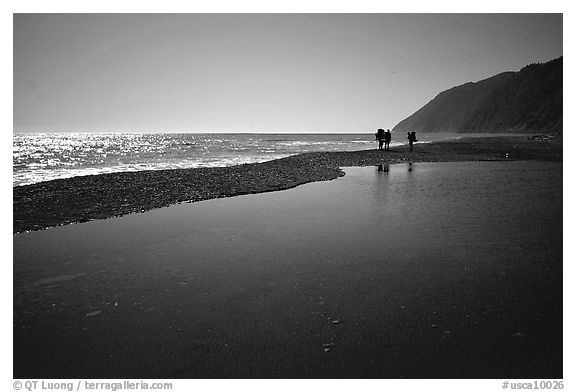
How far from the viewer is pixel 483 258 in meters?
7.08

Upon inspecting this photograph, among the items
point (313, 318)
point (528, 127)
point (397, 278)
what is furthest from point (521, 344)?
point (528, 127)

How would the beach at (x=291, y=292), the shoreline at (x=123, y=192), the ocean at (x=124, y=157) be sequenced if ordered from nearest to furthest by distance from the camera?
1. the beach at (x=291, y=292)
2. the shoreline at (x=123, y=192)
3. the ocean at (x=124, y=157)

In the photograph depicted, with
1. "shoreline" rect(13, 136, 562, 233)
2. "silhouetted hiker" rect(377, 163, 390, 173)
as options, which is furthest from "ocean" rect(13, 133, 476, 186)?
"silhouetted hiker" rect(377, 163, 390, 173)

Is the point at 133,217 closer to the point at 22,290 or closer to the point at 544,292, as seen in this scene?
the point at 22,290

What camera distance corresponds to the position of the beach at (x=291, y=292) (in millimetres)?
4035

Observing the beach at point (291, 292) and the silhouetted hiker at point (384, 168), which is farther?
the silhouetted hiker at point (384, 168)

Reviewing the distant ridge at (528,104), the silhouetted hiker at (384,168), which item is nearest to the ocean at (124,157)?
the silhouetted hiker at (384,168)

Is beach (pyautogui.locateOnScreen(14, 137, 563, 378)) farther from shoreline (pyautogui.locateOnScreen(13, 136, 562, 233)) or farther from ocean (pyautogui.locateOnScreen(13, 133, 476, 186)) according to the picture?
ocean (pyautogui.locateOnScreen(13, 133, 476, 186))

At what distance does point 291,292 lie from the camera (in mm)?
5691

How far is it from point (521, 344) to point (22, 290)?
24.6ft

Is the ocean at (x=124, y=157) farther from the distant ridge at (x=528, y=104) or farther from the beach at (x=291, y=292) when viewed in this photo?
the distant ridge at (x=528, y=104)

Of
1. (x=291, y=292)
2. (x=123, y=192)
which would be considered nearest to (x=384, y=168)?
(x=123, y=192)

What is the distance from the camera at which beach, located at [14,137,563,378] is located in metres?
4.04

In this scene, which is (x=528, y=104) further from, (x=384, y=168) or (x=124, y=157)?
(x=124, y=157)
